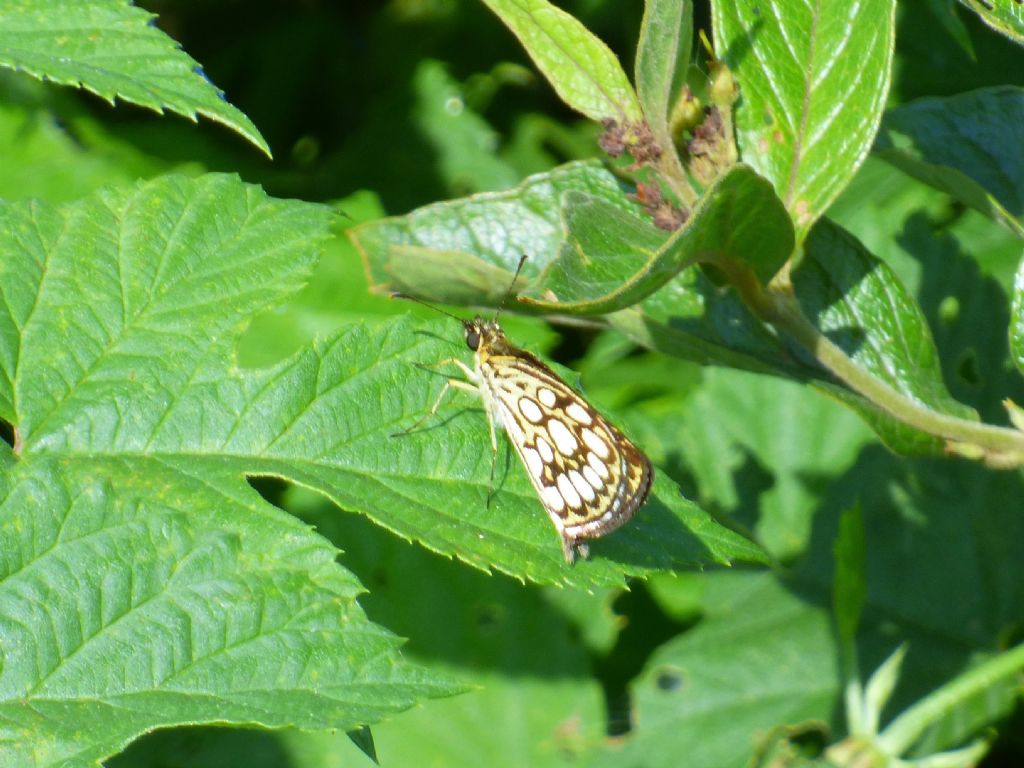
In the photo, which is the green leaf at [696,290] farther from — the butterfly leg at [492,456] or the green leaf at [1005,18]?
the green leaf at [1005,18]

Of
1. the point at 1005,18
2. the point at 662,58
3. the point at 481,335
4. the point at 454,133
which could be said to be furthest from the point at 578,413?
the point at 454,133

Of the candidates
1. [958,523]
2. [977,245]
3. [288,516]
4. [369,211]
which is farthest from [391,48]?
[288,516]

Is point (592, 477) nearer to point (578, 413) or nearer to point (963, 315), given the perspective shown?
point (578, 413)

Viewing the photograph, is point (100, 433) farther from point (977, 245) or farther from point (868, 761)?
point (977, 245)

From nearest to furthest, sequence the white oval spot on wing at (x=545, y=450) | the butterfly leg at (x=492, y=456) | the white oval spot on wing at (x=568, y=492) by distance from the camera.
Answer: the white oval spot on wing at (x=568, y=492) < the butterfly leg at (x=492, y=456) < the white oval spot on wing at (x=545, y=450)

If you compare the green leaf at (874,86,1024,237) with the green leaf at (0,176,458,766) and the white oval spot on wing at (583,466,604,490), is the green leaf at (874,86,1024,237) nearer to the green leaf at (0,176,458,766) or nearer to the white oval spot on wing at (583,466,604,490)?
the white oval spot on wing at (583,466,604,490)

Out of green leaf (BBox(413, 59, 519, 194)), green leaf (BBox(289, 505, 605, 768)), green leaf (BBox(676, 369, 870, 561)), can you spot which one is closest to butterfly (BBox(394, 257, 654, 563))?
green leaf (BBox(289, 505, 605, 768))

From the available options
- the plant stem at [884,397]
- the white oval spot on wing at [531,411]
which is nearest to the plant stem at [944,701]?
the plant stem at [884,397]

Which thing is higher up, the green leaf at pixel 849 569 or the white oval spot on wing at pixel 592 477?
the white oval spot on wing at pixel 592 477

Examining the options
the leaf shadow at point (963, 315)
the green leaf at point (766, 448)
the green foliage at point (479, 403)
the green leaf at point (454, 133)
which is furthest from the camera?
the green leaf at point (454, 133)
